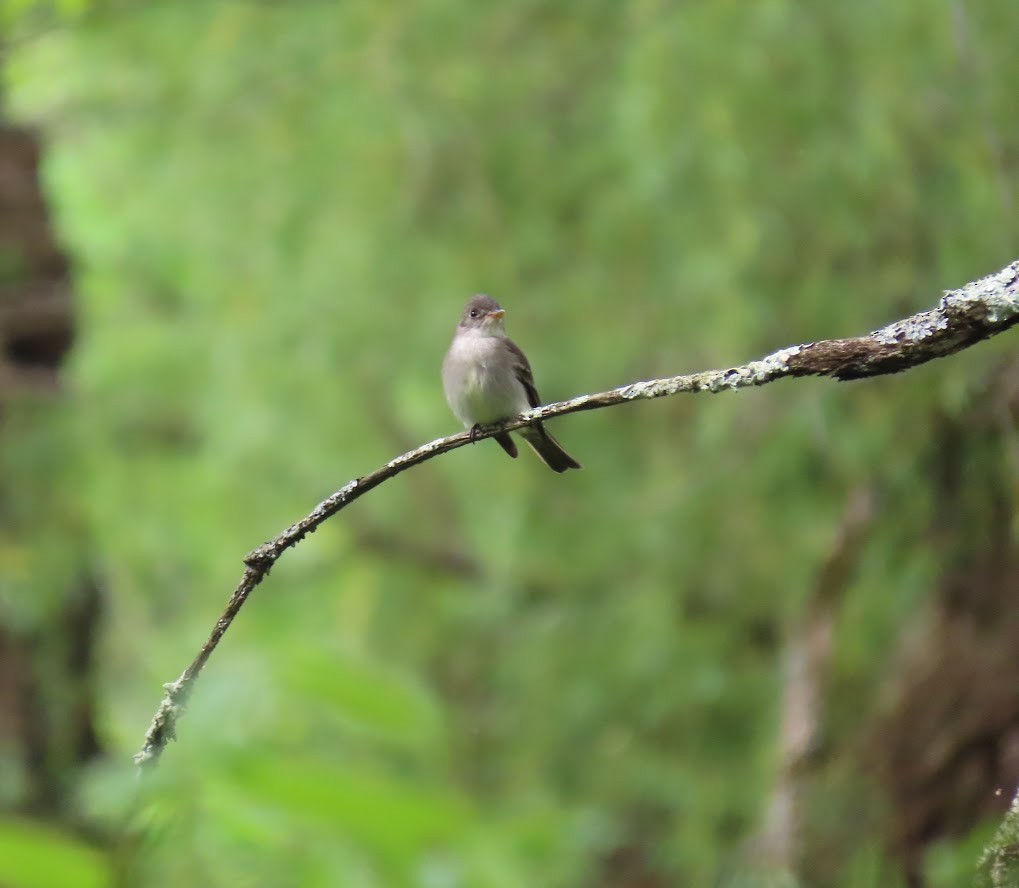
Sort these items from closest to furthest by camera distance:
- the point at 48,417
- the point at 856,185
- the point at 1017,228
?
1. the point at 1017,228
2. the point at 856,185
3. the point at 48,417

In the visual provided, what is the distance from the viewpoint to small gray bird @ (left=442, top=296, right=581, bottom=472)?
15.6 feet

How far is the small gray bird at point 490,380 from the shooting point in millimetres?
4758

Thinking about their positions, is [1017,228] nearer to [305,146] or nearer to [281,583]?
[305,146]

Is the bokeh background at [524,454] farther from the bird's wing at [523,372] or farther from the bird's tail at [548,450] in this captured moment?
the bird's tail at [548,450]

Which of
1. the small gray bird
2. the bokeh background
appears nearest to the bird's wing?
the small gray bird

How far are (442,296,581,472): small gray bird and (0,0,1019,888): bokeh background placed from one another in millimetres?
856

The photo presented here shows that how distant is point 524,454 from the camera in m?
6.99

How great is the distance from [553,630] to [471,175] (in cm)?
218

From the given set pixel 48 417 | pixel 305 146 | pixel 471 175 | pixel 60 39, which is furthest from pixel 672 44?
pixel 60 39

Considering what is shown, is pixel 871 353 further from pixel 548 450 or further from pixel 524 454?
pixel 524 454

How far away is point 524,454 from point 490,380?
2.22 m

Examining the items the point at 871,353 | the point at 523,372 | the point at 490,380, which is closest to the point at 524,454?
the point at 523,372

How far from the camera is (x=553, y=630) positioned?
679 centimetres

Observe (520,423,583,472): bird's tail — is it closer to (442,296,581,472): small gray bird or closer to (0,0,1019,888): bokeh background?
(442,296,581,472): small gray bird
